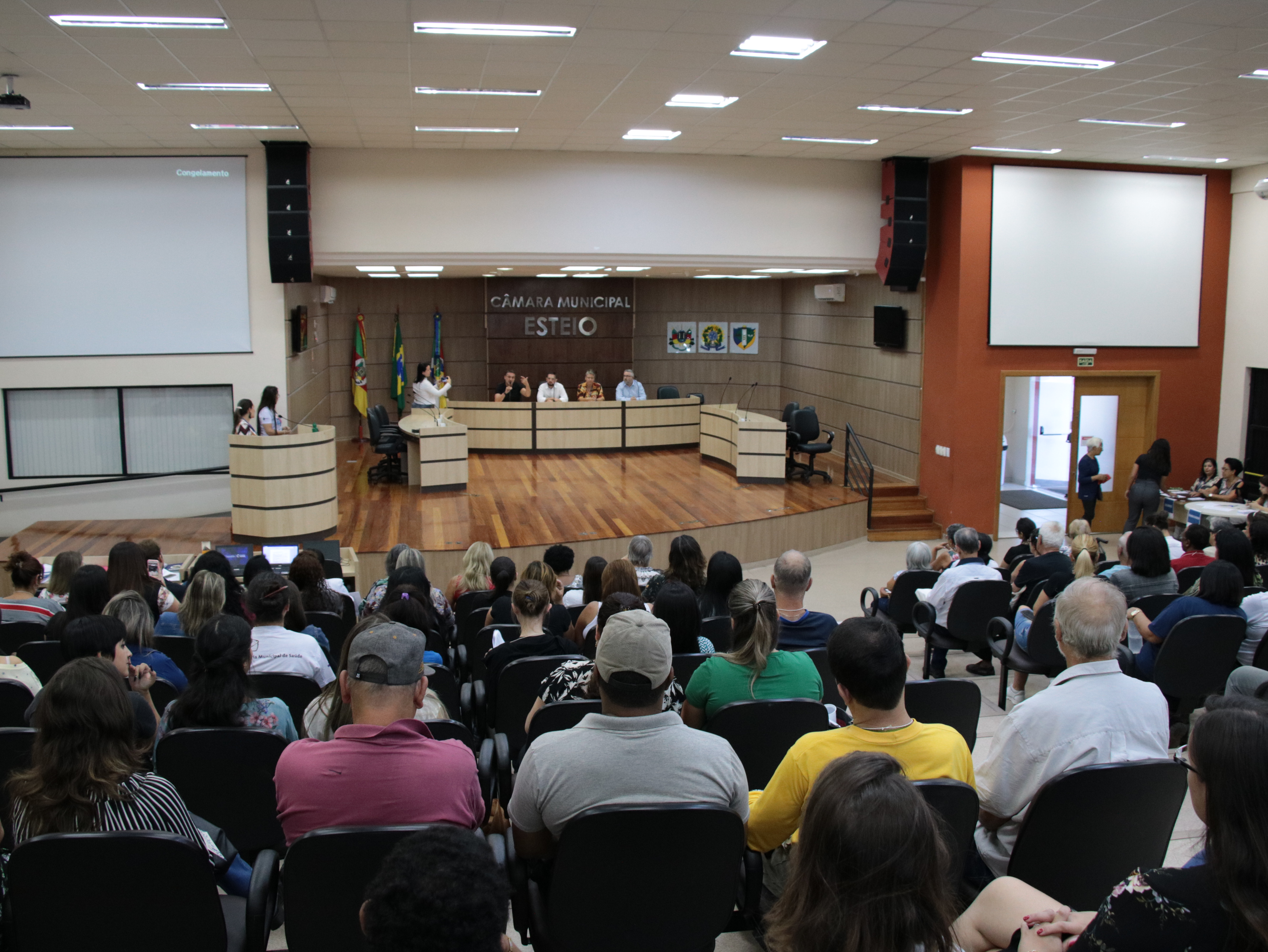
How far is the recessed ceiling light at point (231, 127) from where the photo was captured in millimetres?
9016

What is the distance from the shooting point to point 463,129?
Answer: 368 inches

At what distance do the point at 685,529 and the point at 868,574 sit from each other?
1.99m

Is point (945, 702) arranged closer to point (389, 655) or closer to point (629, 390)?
point (389, 655)

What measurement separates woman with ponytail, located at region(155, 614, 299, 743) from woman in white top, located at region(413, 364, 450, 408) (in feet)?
34.0

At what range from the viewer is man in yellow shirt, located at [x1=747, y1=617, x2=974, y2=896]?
7.72 feet

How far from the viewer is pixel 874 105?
8.52 meters

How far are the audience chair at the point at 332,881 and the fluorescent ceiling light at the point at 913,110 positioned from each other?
7.90 m

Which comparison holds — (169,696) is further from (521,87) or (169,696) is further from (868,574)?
(868,574)

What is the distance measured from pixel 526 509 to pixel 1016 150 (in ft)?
22.0

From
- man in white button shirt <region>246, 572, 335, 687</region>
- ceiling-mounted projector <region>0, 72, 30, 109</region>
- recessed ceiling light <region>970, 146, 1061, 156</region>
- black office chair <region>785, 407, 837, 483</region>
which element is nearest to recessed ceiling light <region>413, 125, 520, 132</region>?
ceiling-mounted projector <region>0, 72, 30, 109</region>

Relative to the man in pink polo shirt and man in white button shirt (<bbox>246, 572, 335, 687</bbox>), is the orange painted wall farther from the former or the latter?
the man in pink polo shirt

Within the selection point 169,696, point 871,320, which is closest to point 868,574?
point 871,320

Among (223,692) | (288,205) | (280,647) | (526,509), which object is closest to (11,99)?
(288,205)

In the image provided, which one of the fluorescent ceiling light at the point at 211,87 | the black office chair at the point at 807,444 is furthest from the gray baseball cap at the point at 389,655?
the black office chair at the point at 807,444
